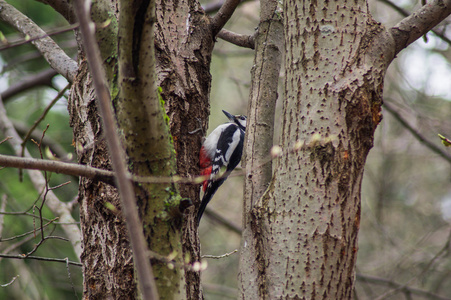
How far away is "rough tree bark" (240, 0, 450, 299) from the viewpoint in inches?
66.8

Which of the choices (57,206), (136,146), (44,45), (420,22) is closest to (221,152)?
(57,206)

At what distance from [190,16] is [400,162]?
622cm

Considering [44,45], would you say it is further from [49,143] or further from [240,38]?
[49,143]

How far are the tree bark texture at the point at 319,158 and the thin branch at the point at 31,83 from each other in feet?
10.1

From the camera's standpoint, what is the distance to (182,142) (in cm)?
248

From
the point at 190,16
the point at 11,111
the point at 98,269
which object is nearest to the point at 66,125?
the point at 11,111

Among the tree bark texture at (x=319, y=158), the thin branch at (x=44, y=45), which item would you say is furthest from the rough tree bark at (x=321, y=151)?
the thin branch at (x=44, y=45)

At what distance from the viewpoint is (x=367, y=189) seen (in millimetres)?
8109

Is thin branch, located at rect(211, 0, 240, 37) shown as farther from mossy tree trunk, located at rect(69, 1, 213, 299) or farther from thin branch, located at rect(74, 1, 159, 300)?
thin branch, located at rect(74, 1, 159, 300)

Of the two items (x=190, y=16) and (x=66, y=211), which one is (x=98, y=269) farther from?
(x=190, y=16)

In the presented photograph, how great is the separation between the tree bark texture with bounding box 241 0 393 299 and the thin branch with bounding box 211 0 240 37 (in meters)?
0.70

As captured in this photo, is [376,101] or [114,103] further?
[376,101]

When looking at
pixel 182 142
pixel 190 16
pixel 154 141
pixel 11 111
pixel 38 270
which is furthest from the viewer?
pixel 11 111

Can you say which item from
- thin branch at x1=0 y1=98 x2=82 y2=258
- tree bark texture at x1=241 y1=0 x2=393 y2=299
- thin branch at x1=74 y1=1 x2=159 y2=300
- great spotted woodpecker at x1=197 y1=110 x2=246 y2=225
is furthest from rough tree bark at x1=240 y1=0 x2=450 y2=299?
great spotted woodpecker at x1=197 y1=110 x2=246 y2=225
